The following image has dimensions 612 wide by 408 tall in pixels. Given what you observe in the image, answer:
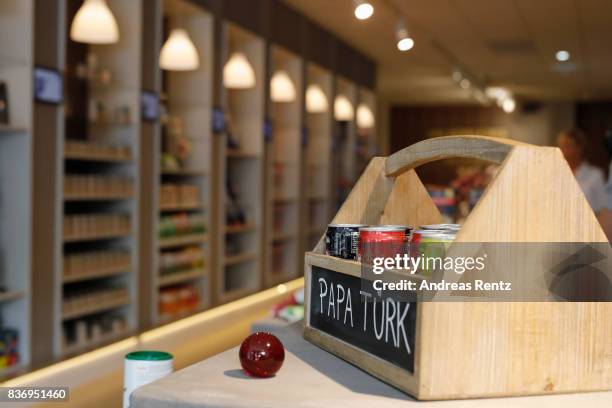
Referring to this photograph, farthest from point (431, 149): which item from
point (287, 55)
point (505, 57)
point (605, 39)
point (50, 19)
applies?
point (505, 57)

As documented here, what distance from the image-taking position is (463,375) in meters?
1.04

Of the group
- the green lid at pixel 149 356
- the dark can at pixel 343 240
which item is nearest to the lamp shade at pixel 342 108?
the dark can at pixel 343 240

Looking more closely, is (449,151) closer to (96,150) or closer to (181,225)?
(96,150)

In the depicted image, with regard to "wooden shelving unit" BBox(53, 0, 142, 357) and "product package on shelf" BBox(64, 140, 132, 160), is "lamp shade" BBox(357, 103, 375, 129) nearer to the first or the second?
"wooden shelving unit" BBox(53, 0, 142, 357)

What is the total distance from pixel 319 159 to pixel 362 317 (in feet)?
29.2

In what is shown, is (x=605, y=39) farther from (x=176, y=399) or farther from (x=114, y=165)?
(x=176, y=399)

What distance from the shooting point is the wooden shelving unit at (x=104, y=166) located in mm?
5406

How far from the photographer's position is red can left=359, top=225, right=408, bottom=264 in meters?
1.23

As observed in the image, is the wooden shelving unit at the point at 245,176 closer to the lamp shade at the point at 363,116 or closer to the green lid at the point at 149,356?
the lamp shade at the point at 363,116

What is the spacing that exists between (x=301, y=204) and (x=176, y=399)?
829 centimetres

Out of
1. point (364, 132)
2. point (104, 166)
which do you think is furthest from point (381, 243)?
point (364, 132)

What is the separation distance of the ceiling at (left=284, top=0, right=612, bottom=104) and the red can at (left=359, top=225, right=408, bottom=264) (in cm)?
657

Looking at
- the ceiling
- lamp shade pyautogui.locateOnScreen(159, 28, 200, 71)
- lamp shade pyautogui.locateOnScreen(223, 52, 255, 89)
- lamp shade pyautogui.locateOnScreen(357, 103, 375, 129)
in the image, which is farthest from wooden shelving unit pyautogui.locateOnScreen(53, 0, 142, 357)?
lamp shade pyautogui.locateOnScreen(357, 103, 375, 129)

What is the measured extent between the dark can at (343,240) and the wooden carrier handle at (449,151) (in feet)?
0.50
